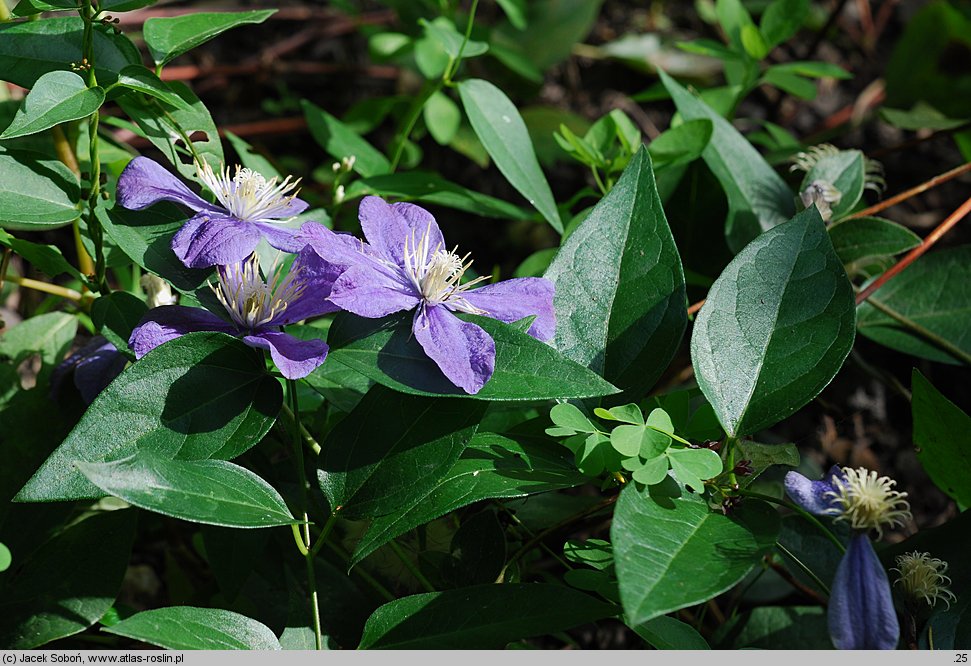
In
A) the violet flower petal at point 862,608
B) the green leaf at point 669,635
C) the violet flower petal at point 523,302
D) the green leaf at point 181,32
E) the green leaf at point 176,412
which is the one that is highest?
the green leaf at point 181,32

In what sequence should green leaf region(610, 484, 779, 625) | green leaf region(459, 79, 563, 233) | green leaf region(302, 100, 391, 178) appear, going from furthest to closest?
green leaf region(302, 100, 391, 178) < green leaf region(459, 79, 563, 233) < green leaf region(610, 484, 779, 625)

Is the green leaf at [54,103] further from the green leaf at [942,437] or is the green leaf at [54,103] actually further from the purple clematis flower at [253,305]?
the green leaf at [942,437]

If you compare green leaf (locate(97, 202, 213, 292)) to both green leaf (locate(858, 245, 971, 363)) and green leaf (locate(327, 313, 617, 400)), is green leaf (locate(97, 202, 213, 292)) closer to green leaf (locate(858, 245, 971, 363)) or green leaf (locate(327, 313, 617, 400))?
green leaf (locate(327, 313, 617, 400))

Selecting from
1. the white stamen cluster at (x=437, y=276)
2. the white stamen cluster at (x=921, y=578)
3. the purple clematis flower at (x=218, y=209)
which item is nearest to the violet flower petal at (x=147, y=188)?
the purple clematis flower at (x=218, y=209)

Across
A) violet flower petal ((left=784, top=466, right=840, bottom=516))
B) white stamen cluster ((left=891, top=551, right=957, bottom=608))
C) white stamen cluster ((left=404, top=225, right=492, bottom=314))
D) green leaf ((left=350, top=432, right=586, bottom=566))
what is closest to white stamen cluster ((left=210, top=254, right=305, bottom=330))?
white stamen cluster ((left=404, top=225, right=492, bottom=314))

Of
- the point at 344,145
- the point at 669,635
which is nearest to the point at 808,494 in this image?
the point at 669,635

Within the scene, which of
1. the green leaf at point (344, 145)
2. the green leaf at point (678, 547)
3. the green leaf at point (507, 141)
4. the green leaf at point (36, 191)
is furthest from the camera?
the green leaf at point (344, 145)

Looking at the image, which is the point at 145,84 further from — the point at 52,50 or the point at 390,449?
the point at 390,449
